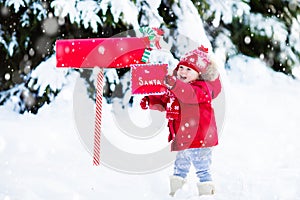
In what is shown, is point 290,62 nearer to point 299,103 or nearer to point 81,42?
point 299,103

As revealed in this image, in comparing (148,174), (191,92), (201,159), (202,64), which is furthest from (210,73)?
(148,174)

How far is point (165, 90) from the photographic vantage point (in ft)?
12.3

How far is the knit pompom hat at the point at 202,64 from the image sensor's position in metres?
3.80

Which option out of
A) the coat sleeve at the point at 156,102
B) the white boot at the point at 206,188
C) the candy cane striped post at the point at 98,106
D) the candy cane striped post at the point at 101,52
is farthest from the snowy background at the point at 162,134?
the candy cane striped post at the point at 101,52

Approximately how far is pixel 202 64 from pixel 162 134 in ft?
6.68

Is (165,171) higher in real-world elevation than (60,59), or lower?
lower

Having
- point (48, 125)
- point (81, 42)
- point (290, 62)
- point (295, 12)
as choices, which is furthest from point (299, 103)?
point (81, 42)

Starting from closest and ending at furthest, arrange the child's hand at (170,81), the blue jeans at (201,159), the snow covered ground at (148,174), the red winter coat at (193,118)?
the child's hand at (170,81) < the red winter coat at (193,118) < the blue jeans at (201,159) < the snow covered ground at (148,174)

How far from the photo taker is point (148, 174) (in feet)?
15.1

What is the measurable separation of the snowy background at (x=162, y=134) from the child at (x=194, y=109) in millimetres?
325

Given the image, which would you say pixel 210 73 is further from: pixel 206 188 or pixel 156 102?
pixel 206 188

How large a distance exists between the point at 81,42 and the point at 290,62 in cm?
456

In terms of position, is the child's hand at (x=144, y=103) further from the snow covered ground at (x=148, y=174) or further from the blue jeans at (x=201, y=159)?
the snow covered ground at (x=148, y=174)

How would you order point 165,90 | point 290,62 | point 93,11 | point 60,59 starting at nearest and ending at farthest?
1. point 165,90
2. point 60,59
3. point 93,11
4. point 290,62
